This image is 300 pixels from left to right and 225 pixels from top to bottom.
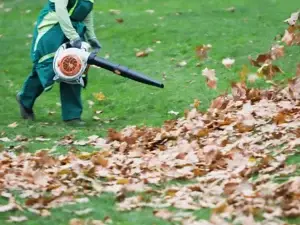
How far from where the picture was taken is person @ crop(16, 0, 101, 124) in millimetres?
8547

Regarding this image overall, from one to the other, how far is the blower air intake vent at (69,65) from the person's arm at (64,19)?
208 millimetres

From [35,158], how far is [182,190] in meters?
1.46

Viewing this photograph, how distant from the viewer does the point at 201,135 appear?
714 centimetres

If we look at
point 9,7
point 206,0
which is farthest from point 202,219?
point 9,7

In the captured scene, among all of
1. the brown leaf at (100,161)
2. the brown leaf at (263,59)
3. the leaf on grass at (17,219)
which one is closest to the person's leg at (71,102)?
the brown leaf at (263,59)

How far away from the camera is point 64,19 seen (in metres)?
8.45

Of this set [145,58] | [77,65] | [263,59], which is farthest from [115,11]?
[77,65]

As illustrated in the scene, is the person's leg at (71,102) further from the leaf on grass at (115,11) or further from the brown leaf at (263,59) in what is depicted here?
the leaf on grass at (115,11)

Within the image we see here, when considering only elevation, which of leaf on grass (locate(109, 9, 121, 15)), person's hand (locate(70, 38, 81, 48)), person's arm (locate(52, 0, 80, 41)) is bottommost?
leaf on grass (locate(109, 9, 121, 15))

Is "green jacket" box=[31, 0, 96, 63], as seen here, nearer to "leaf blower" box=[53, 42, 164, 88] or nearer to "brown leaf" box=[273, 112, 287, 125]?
"leaf blower" box=[53, 42, 164, 88]

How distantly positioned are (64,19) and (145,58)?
13.0 feet

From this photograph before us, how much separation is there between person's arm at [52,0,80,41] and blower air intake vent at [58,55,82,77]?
0.21 m

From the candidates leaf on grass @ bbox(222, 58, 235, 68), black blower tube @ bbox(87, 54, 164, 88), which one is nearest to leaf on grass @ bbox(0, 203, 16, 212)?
black blower tube @ bbox(87, 54, 164, 88)

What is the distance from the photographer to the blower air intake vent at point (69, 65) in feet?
27.7
